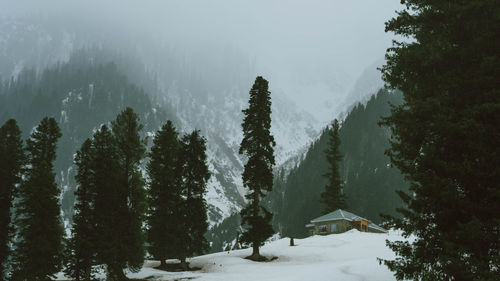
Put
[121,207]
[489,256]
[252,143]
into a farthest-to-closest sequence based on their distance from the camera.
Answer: [252,143] < [121,207] < [489,256]

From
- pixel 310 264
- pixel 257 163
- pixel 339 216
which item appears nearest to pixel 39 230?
pixel 257 163

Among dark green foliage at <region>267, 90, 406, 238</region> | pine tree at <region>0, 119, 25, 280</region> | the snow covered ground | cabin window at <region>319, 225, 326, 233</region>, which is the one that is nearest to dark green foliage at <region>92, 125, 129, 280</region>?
the snow covered ground

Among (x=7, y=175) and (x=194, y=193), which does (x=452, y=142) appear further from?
(x=7, y=175)

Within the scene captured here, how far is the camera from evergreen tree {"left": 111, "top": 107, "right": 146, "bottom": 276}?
32750 mm

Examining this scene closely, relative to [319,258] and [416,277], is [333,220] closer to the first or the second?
[319,258]

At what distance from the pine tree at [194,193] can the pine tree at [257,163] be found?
367 centimetres

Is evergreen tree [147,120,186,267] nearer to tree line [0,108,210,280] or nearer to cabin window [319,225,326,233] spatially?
tree line [0,108,210,280]

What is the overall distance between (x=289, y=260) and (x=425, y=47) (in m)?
26.7

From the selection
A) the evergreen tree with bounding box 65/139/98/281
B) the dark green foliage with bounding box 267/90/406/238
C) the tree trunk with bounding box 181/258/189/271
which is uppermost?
the dark green foliage with bounding box 267/90/406/238

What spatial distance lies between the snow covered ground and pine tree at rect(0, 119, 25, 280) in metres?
11.2

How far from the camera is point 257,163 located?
129ft

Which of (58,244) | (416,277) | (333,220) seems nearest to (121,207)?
(58,244)

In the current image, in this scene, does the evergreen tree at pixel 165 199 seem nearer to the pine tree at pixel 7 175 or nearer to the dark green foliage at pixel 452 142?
the pine tree at pixel 7 175

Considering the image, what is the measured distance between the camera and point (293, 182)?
140750 millimetres
